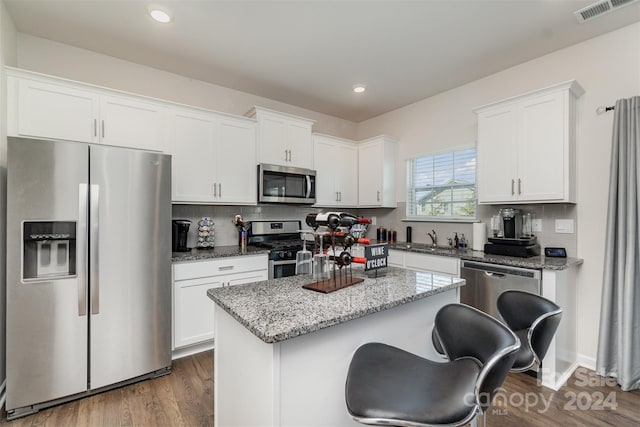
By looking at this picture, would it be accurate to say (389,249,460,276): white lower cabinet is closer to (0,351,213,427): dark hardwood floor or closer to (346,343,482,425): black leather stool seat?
(346,343,482,425): black leather stool seat

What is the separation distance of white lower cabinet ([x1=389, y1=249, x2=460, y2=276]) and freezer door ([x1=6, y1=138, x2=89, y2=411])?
9.73 ft

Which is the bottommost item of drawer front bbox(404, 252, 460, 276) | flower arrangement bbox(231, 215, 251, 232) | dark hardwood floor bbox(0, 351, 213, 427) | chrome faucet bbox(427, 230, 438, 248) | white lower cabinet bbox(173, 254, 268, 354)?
dark hardwood floor bbox(0, 351, 213, 427)

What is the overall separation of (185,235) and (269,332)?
2276 mm

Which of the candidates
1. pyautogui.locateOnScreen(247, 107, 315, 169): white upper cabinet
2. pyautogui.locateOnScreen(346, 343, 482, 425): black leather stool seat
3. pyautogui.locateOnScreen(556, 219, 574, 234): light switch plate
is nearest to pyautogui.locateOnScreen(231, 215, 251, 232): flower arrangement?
pyautogui.locateOnScreen(247, 107, 315, 169): white upper cabinet

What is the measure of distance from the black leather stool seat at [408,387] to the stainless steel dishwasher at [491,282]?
157 centimetres

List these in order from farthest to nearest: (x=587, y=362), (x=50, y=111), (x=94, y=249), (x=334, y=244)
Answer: (x=587, y=362) < (x=50, y=111) < (x=94, y=249) < (x=334, y=244)

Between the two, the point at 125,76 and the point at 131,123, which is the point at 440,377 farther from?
the point at 125,76

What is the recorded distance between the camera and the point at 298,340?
1135 mm

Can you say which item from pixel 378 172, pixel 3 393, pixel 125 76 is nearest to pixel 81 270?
pixel 3 393

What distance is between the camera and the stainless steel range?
10.3 ft

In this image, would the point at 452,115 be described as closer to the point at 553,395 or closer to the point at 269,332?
the point at 553,395

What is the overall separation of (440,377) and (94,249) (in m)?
2.29

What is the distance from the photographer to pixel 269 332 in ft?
3.18

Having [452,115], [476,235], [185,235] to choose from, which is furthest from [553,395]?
Result: [185,235]
